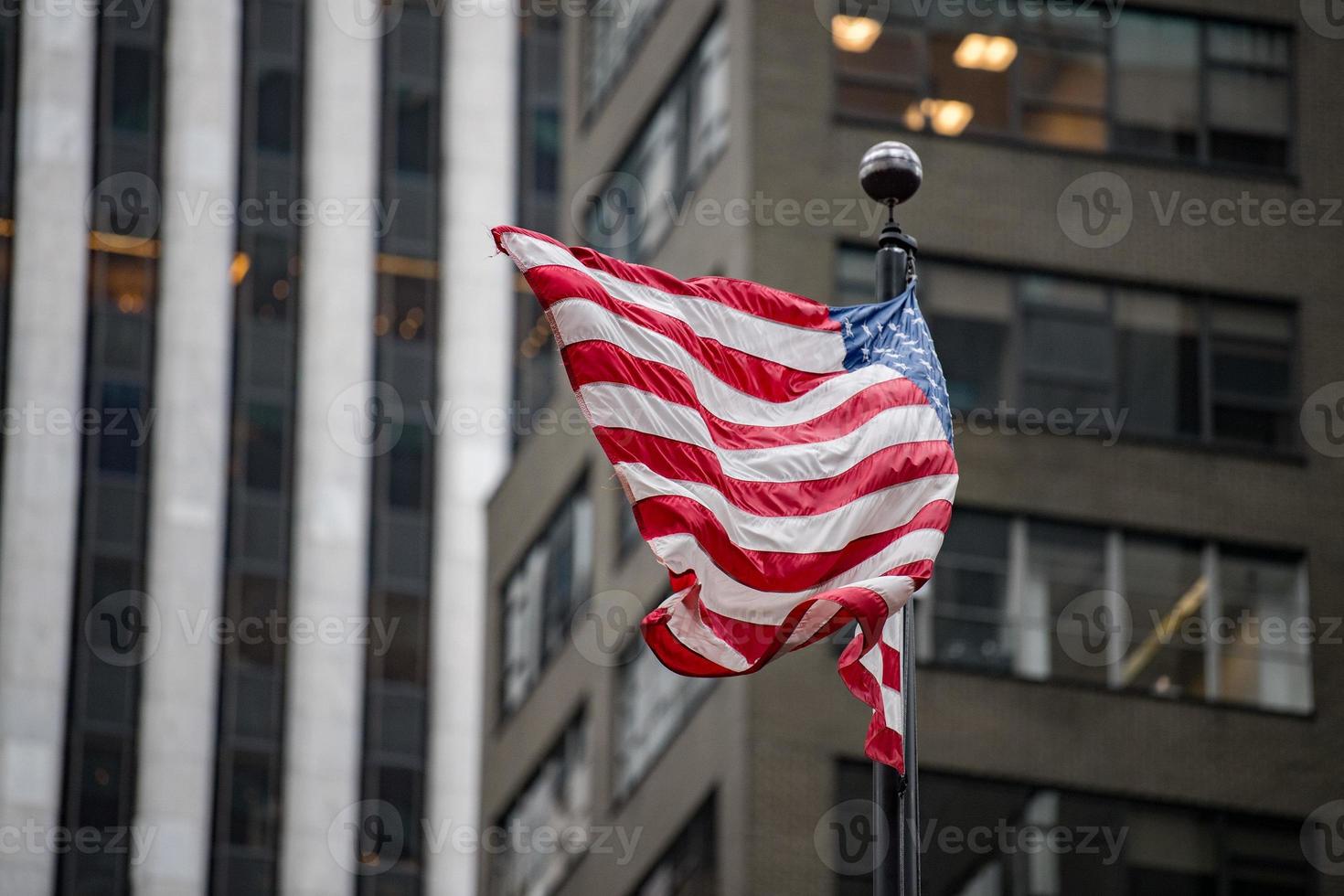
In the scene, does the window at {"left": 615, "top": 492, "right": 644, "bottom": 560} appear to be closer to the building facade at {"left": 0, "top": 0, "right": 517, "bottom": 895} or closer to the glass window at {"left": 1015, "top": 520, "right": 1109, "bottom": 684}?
the glass window at {"left": 1015, "top": 520, "right": 1109, "bottom": 684}

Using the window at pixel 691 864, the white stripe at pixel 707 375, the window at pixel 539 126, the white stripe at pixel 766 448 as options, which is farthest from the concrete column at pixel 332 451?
the white stripe at pixel 766 448

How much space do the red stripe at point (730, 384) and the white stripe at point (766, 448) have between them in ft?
0.13

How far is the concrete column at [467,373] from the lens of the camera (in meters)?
57.3

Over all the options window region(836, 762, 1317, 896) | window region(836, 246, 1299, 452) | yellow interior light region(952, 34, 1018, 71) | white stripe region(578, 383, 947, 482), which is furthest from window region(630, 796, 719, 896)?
white stripe region(578, 383, 947, 482)

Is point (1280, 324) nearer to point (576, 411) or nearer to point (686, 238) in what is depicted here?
point (686, 238)

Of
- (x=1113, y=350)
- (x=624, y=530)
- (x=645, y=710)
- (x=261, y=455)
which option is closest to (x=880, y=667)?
(x=1113, y=350)

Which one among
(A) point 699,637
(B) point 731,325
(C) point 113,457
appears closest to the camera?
(A) point 699,637

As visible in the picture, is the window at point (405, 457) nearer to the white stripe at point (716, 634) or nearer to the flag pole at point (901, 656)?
the flag pole at point (901, 656)

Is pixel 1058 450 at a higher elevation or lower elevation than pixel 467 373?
lower

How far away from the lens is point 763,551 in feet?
42.6

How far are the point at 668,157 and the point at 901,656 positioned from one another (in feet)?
68.1

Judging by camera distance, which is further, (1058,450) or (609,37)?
(609,37)

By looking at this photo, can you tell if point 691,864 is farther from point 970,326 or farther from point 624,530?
point 970,326

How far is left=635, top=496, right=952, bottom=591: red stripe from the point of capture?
12.7m
